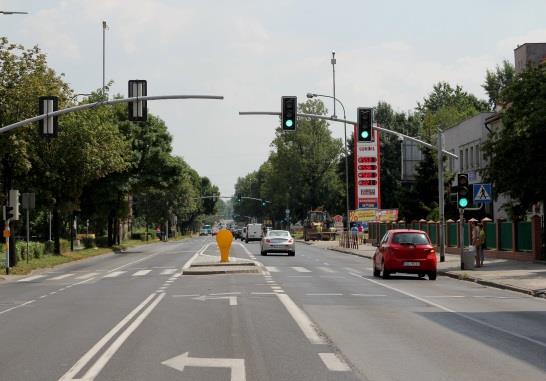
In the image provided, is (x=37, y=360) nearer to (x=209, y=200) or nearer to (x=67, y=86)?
(x=67, y=86)

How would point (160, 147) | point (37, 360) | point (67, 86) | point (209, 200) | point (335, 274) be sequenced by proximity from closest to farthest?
1. point (37, 360)
2. point (335, 274)
3. point (67, 86)
4. point (160, 147)
5. point (209, 200)

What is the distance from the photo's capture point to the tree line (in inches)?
1430

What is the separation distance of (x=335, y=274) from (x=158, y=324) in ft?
55.8

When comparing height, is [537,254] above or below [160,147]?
below

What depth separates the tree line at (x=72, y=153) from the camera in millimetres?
36312

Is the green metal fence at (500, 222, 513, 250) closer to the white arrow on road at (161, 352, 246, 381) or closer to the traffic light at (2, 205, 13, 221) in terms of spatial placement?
the traffic light at (2, 205, 13, 221)

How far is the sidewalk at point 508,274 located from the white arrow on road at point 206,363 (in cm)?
1314

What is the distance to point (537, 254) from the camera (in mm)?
35312

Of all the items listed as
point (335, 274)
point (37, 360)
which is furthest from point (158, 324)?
point (335, 274)

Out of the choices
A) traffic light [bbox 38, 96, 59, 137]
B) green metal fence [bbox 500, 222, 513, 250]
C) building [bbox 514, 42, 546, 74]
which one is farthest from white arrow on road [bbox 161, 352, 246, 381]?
building [bbox 514, 42, 546, 74]

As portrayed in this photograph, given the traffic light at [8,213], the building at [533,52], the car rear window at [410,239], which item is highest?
Result: the building at [533,52]

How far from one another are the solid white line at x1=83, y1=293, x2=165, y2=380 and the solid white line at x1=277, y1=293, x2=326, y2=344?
266 cm

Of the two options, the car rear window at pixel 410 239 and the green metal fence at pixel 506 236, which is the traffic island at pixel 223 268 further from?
the green metal fence at pixel 506 236

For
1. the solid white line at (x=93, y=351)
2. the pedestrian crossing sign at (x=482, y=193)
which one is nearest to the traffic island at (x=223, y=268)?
the pedestrian crossing sign at (x=482, y=193)
